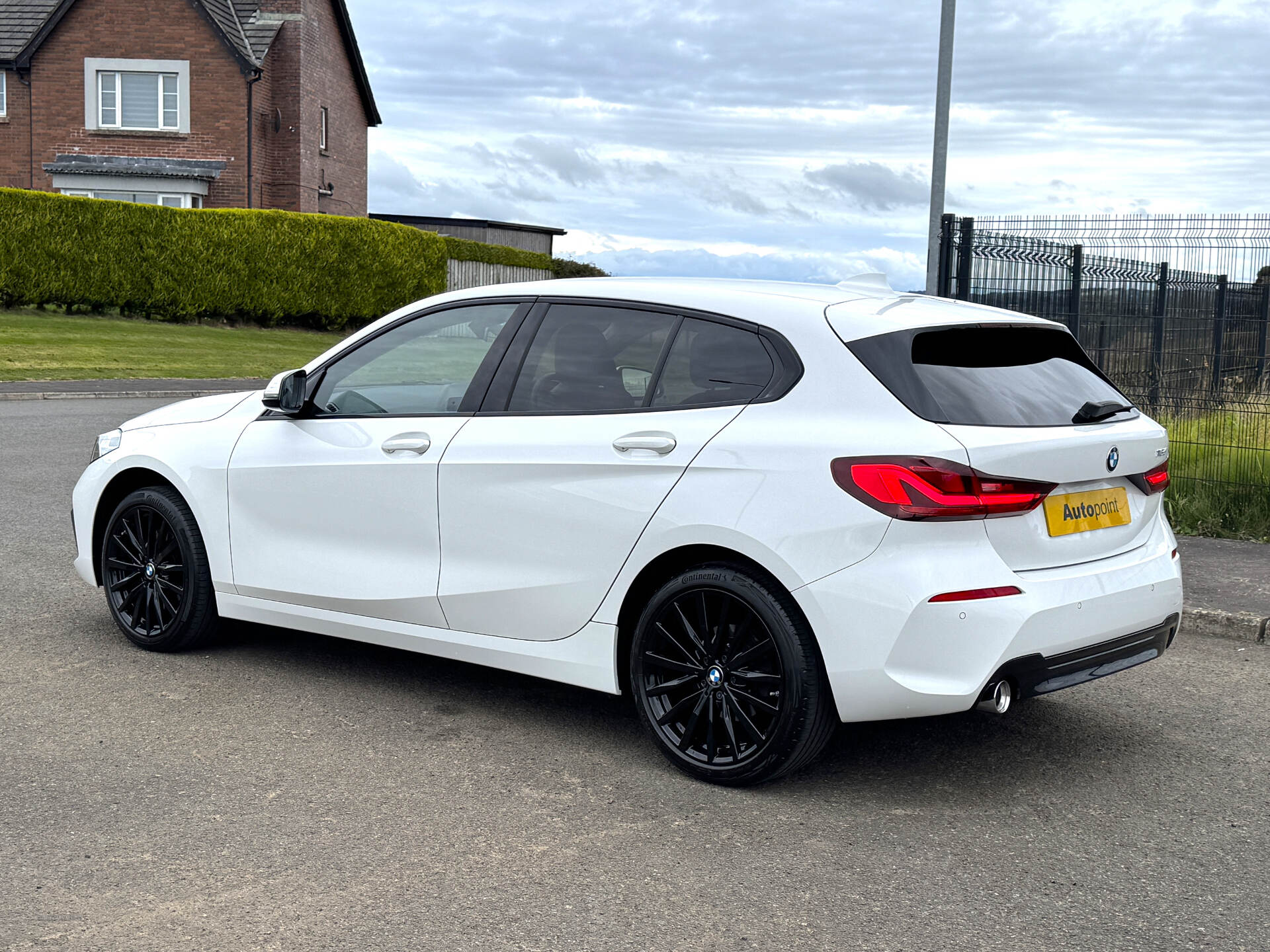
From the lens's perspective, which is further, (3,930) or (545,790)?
(545,790)

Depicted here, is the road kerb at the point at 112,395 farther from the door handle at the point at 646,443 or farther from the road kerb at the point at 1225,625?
the door handle at the point at 646,443

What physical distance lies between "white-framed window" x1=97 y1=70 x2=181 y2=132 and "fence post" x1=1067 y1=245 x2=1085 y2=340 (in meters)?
32.5

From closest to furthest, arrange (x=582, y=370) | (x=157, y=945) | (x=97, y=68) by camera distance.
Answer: (x=157, y=945)
(x=582, y=370)
(x=97, y=68)

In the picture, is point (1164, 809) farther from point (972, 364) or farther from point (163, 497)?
point (163, 497)

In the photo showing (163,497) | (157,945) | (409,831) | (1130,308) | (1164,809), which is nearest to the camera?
(157,945)

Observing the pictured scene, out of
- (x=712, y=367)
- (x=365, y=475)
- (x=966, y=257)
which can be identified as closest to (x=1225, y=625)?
(x=712, y=367)

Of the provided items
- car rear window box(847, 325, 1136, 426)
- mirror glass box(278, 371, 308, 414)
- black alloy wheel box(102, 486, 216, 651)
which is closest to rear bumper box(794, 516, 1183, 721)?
car rear window box(847, 325, 1136, 426)

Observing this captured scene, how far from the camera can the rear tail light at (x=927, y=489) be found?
405 centimetres

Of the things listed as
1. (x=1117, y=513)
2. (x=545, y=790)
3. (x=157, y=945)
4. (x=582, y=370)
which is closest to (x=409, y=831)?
(x=545, y=790)

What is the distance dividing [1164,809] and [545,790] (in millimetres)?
1946

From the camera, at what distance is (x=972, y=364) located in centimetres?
447

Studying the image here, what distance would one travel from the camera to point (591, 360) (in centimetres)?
493

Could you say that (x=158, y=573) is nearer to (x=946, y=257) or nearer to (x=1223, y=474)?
(x=946, y=257)

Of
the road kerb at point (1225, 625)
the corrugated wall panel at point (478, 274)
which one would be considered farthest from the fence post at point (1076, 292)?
the corrugated wall panel at point (478, 274)
